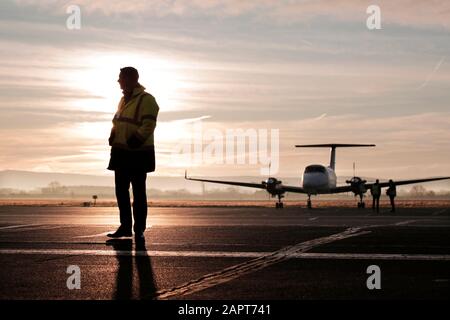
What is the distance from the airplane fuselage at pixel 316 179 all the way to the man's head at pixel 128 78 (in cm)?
4698

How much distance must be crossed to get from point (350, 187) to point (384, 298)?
57.7m

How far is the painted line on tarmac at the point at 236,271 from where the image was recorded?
5656 millimetres

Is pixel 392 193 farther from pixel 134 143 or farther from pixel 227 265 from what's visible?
pixel 227 265

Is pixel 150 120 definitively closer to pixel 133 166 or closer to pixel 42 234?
pixel 133 166

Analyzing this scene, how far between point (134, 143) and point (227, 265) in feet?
12.3

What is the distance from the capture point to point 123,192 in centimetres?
1088

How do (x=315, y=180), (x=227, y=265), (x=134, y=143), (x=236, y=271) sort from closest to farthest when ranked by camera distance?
(x=236, y=271)
(x=227, y=265)
(x=134, y=143)
(x=315, y=180)

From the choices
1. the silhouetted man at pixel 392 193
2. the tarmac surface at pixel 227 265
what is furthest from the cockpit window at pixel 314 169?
the tarmac surface at pixel 227 265

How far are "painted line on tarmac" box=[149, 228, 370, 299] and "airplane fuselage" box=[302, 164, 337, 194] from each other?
47.0m

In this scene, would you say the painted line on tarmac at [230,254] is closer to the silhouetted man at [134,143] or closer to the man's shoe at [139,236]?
the man's shoe at [139,236]

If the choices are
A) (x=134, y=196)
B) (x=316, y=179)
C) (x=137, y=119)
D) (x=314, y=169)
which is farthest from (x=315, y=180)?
(x=137, y=119)

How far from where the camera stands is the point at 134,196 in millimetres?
10797

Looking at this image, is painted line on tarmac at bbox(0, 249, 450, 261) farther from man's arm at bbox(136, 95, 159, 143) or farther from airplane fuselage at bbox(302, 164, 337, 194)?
airplane fuselage at bbox(302, 164, 337, 194)
